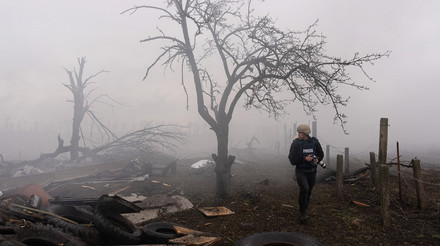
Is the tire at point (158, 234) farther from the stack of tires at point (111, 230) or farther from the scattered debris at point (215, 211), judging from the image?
the scattered debris at point (215, 211)

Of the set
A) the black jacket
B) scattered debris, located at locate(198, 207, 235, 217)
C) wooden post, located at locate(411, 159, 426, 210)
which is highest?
the black jacket

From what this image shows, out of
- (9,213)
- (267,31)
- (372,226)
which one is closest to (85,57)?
(267,31)

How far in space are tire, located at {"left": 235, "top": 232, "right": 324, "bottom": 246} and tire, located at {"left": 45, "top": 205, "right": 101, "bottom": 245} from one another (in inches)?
102

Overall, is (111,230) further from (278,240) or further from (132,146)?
(132,146)

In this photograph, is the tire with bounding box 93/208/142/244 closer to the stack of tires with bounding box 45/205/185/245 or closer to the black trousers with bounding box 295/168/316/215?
the stack of tires with bounding box 45/205/185/245

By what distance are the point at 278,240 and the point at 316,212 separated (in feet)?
7.32

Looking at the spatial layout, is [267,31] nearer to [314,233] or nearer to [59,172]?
[314,233]

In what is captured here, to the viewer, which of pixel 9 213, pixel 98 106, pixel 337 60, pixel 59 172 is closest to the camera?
pixel 9 213

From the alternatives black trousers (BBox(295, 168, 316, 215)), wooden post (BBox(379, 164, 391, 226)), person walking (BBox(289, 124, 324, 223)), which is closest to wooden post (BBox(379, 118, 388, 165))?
wooden post (BBox(379, 164, 391, 226))

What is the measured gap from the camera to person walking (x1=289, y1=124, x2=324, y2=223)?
227 inches

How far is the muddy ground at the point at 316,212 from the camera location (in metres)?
5.09

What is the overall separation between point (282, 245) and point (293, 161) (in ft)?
5.94

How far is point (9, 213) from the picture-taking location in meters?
5.08

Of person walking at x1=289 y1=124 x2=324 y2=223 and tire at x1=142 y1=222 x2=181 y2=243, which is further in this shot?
person walking at x1=289 y1=124 x2=324 y2=223
